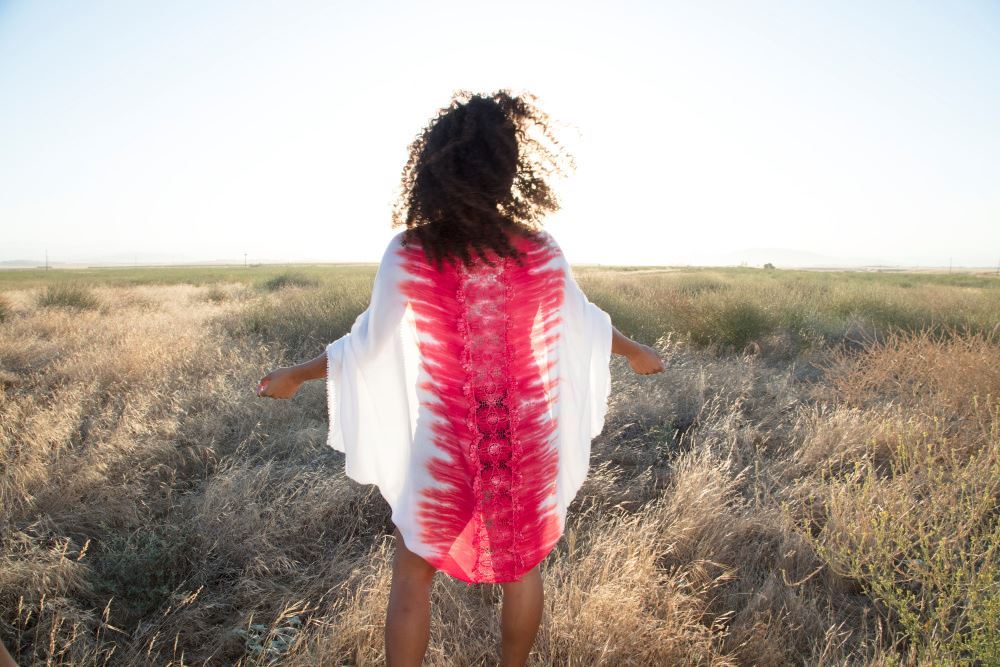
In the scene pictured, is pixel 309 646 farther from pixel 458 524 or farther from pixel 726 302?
pixel 726 302

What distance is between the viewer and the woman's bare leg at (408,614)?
4.73 feet

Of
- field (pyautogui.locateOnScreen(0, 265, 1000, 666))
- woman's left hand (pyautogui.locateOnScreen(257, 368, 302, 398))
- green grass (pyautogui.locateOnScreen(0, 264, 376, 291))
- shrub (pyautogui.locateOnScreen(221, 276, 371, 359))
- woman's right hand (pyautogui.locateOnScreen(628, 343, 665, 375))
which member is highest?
green grass (pyautogui.locateOnScreen(0, 264, 376, 291))

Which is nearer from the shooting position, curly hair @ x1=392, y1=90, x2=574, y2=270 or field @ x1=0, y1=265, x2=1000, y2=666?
curly hair @ x1=392, y1=90, x2=574, y2=270

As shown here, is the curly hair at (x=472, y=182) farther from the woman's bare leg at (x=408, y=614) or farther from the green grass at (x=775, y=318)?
the green grass at (x=775, y=318)

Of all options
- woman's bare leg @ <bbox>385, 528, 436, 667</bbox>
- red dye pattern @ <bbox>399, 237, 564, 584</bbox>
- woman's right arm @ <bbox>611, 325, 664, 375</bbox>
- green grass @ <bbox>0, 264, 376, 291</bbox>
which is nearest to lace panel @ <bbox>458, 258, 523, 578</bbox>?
red dye pattern @ <bbox>399, 237, 564, 584</bbox>

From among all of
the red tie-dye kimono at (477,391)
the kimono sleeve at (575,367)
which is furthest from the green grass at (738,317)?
the red tie-dye kimono at (477,391)

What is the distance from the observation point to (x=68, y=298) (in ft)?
39.0

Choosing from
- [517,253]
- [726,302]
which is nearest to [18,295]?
[726,302]

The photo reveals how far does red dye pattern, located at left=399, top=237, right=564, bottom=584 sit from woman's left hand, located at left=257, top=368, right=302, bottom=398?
0.42 metres

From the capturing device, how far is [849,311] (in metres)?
9.12

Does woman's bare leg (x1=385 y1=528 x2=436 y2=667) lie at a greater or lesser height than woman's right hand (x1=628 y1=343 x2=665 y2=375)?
lesser

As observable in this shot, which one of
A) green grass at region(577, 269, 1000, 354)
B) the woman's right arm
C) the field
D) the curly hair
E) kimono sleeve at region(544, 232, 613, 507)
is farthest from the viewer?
green grass at region(577, 269, 1000, 354)

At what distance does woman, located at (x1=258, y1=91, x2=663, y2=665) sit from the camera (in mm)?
1382

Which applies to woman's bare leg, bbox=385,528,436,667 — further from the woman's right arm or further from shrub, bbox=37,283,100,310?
shrub, bbox=37,283,100,310
